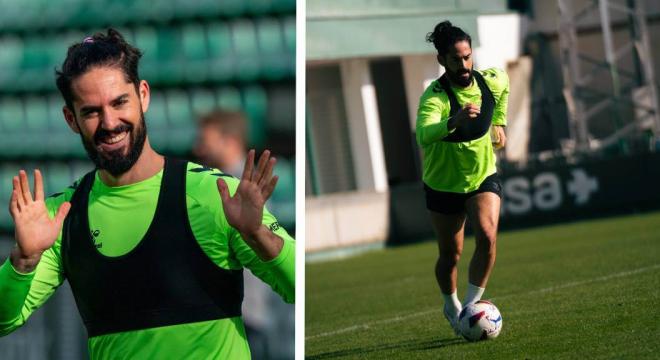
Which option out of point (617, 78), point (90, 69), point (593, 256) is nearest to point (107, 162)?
point (90, 69)

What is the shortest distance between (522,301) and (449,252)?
1.39 meters

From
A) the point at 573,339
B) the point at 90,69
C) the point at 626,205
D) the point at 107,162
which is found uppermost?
the point at 90,69

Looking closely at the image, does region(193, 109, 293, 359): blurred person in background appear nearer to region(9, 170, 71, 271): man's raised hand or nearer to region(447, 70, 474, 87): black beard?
region(447, 70, 474, 87): black beard

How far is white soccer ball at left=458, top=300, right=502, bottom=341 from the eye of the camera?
19.0 ft

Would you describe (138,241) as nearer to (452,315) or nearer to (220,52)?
(452,315)

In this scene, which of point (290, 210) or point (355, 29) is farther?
point (355, 29)

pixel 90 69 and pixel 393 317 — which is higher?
pixel 90 69

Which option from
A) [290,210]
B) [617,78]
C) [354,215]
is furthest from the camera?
[617,78]

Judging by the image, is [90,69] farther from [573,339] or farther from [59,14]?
[59,14]

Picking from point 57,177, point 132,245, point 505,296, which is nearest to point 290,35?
point 57,177

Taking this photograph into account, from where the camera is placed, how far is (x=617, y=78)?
20375mm

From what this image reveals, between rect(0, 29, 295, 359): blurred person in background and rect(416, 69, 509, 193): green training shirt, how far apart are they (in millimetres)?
1985

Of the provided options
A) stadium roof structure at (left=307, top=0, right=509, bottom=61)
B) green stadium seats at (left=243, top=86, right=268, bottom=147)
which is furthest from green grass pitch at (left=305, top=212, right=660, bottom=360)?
stadium roof structure at (left=307, top=0, right=509, bottom=61)

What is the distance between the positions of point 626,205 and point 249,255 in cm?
1269
